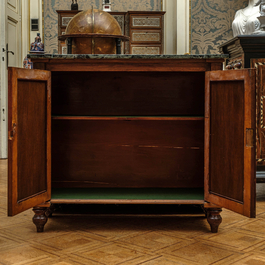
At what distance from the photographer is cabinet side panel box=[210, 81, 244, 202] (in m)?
2.09

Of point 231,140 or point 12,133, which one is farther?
point 231,140

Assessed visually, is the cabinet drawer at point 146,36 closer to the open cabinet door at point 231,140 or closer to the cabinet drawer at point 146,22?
the cabinet drawer at point 146,22

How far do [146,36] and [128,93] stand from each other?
4645 millimetres

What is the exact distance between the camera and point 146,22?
287 inches

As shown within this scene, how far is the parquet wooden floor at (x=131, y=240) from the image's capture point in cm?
188

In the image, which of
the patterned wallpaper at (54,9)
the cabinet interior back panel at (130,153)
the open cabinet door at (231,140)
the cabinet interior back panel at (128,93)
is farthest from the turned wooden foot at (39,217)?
the patterned wallpaper at (54,9)

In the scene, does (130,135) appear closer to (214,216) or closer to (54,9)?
(214,216)

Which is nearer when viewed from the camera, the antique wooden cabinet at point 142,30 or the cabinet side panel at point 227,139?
the cabinet side panel at point 227,139

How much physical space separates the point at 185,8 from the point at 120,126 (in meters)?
5.50

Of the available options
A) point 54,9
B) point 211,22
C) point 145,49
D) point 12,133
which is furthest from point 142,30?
point 12,133

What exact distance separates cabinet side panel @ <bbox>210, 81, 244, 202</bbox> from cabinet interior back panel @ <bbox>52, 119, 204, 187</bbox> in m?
0.53

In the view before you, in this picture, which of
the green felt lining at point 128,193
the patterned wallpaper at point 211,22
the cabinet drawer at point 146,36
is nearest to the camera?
the green felt lining at point 128,193

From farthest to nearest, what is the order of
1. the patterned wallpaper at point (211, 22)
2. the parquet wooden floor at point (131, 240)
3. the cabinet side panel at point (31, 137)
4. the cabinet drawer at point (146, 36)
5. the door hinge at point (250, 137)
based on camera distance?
1. the patterned wallpaper at point (211, 22)
2. the cabinet drawer at point (146, 36)
3. the cabinet side panel at point (31, 137)
4. the door hinge at point (250, 137)
5. the parquet wooden floor at point (131, 240)

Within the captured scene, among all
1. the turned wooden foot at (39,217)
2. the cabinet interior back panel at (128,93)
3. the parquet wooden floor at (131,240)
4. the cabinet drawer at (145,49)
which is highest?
the cabinet drawer at (145,49)
